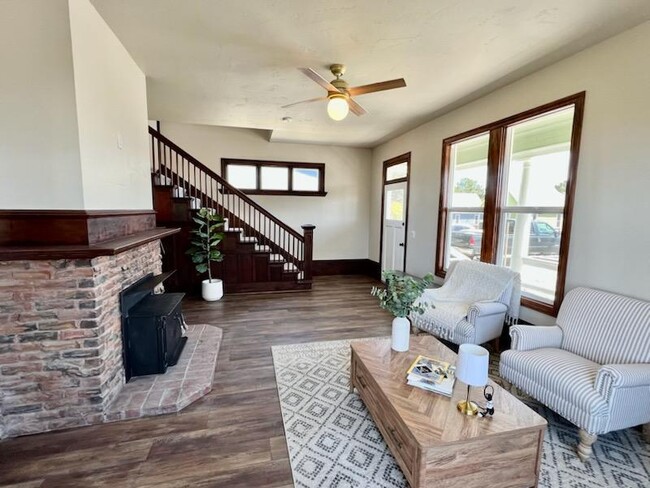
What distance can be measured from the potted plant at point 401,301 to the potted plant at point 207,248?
342 centimetres

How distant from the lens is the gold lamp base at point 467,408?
5.32 feet

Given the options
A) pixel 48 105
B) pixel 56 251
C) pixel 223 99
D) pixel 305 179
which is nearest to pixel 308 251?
pixel 305 179

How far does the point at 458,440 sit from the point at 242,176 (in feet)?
19.5

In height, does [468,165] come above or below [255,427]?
above

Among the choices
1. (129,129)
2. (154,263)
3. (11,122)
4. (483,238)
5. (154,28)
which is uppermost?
(154,28)

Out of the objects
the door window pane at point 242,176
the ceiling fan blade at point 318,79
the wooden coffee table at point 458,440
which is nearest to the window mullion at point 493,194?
the ceiling fan blade at point 318,79

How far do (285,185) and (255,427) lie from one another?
5.18 meters

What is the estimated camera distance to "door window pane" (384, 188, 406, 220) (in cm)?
582

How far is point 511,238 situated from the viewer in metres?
3.47

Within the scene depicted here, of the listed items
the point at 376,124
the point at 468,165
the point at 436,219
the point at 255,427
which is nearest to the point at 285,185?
the point at 376,124

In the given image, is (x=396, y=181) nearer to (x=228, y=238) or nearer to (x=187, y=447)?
(x=228, y=238)

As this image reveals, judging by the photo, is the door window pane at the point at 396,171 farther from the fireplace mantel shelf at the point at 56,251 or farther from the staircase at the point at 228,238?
the fireplace mantel shelf at the point at 56,251

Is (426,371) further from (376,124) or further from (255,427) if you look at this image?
(376,124)

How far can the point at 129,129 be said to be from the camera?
9.33 feet
